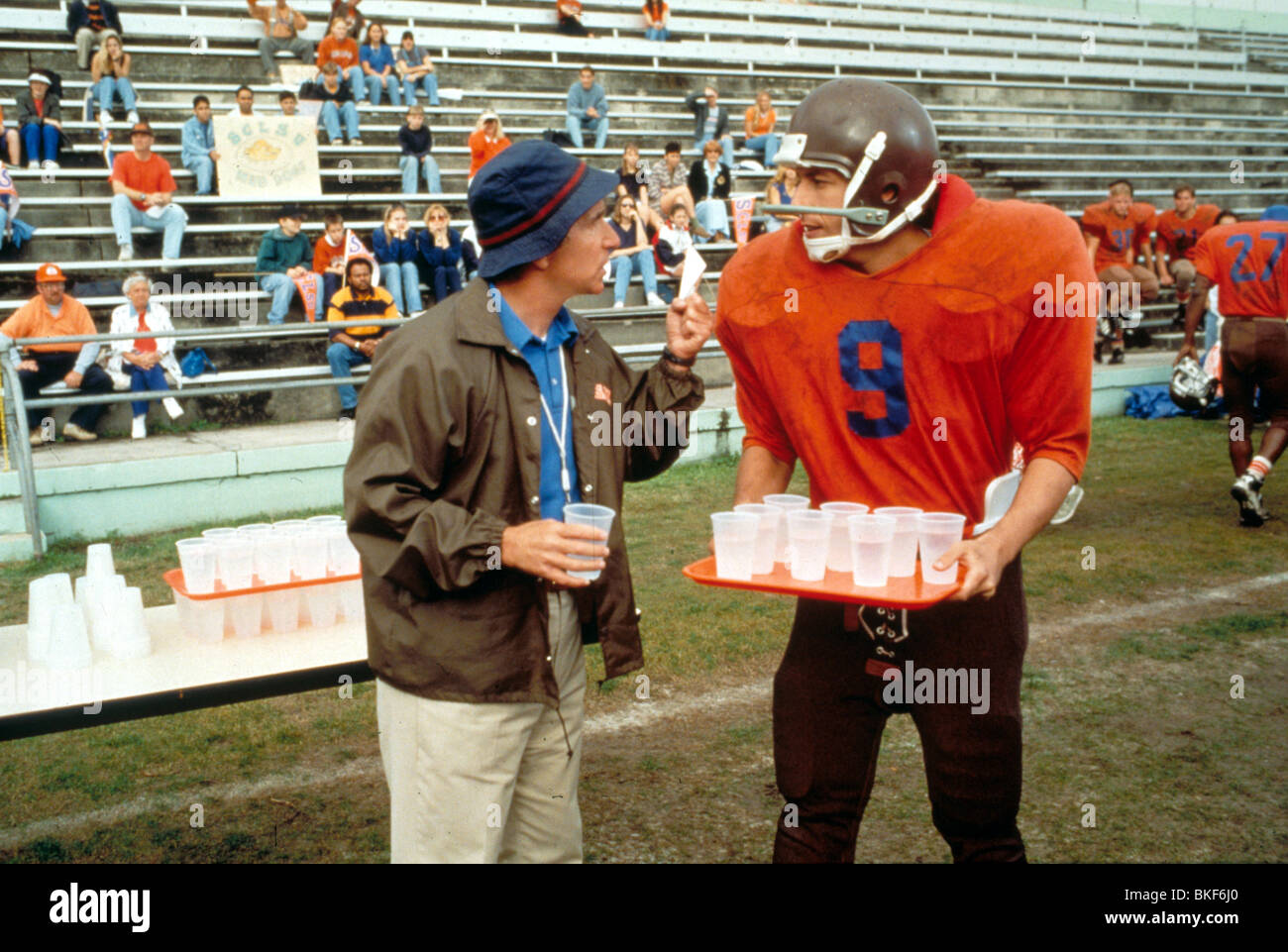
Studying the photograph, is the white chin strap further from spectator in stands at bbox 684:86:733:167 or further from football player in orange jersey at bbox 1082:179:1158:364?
spectator in stands at bbox 684:86:733:167

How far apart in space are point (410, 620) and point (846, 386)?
3.83 ft

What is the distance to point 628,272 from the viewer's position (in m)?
13.7

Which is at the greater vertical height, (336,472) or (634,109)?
(634,109)

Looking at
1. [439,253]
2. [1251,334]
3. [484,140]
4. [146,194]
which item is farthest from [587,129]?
[1251,334]

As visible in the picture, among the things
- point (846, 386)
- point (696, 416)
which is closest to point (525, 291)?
point (846, 386)

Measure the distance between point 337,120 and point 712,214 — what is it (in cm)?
517

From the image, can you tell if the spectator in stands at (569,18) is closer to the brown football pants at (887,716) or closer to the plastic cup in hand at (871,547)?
the brown football pants at (887,716)

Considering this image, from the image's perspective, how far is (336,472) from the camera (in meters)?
9.55

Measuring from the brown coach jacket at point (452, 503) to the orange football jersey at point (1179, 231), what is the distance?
1527 cm

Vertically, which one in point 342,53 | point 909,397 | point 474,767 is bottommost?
point 474,767

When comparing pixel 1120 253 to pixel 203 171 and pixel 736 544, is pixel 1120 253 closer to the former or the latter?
pixel 203 171

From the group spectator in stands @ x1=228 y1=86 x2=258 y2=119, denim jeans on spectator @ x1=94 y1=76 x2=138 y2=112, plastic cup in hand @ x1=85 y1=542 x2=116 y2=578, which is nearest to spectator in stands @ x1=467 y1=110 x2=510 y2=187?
spectator in stands @ x1=228 y1=86 x2=258 y2=119

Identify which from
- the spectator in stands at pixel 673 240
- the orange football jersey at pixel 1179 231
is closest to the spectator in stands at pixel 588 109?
the spectator in stands at pixel 673 240

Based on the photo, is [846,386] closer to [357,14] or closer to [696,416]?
[696,416]
